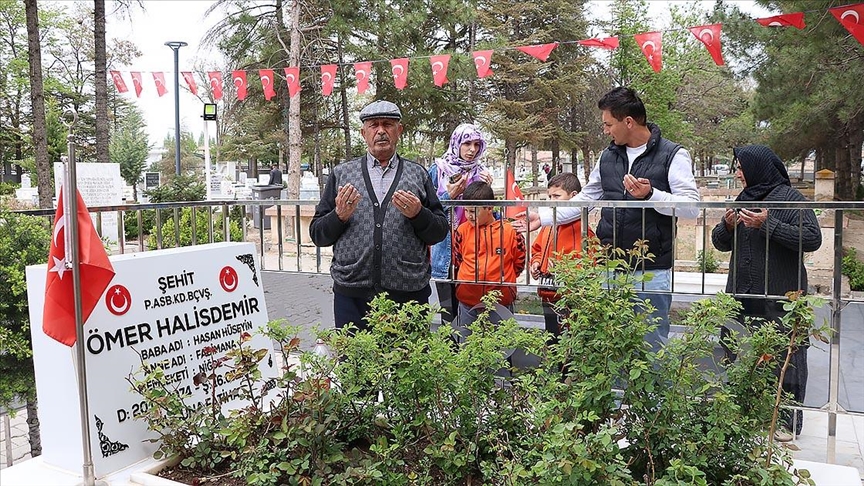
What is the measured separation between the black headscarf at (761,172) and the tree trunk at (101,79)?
38.9 ft

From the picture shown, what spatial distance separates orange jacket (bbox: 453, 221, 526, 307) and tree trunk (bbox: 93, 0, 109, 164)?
10735 millimetres

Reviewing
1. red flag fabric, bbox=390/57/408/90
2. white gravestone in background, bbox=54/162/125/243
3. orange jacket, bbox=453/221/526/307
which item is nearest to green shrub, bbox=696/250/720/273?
orange jacket, bbox=453/221/526/307

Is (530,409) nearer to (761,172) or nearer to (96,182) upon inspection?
(761,172)

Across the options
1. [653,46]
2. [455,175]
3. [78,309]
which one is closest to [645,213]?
[455,175]

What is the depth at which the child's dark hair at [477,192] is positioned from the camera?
15.2 ft

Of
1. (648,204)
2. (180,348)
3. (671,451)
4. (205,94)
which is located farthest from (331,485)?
(205,94)

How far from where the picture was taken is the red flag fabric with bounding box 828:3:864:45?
27.5ft

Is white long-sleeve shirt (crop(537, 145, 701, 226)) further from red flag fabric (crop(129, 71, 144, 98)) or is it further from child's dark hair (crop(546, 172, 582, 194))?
red flag fabric (crop(129, 71, 144, 98))

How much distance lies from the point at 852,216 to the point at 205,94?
136ft

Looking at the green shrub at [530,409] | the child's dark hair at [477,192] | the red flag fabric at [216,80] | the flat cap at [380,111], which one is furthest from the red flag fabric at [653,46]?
the green shrub at [530,409]

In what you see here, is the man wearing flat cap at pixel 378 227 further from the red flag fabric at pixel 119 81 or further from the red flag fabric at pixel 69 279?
the red flag fabric at pixel 119 81

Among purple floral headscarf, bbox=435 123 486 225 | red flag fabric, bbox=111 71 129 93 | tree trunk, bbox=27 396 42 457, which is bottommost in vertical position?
tree trunk, bbox=27 396 42 457

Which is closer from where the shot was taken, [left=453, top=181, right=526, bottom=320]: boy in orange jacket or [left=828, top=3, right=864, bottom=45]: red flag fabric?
[left=453, top=181, right=526, bottom=320]: boy in orange jacket

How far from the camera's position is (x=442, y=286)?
4.67m
